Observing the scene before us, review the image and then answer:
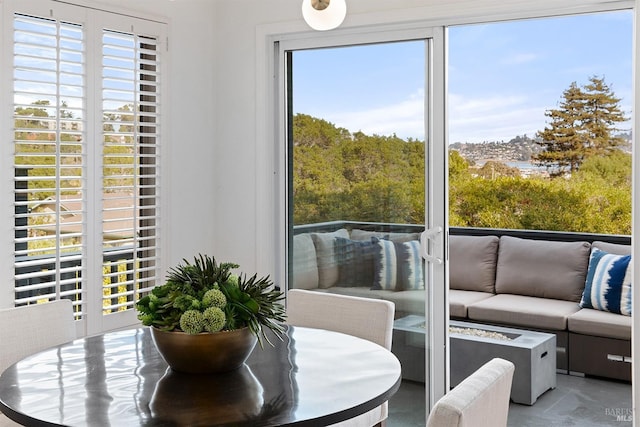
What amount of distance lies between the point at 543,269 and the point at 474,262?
2.07 feet

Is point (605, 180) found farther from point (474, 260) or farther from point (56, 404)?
point (56, 404)

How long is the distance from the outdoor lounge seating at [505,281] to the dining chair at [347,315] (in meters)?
0.71

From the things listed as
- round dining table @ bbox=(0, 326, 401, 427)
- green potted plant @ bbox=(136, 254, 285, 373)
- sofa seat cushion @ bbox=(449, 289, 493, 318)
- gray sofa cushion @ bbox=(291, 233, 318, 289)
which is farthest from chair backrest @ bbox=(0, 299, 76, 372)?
sofa seat cushion @ bbox=(449, 289, 493, 318)

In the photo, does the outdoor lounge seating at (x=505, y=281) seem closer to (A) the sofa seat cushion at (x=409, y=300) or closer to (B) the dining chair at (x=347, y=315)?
(A) the sofa seat cushion at (x=409, y=300)

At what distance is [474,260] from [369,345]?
12.9 feet

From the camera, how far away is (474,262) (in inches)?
242

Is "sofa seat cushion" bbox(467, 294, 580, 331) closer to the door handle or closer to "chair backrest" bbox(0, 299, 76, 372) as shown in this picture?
the door handle

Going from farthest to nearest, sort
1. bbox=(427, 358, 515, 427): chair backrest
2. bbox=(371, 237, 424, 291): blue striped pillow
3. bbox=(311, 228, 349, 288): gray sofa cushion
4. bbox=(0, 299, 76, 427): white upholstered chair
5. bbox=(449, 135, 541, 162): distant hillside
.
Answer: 1. bbox=(449, 135, 541, 162): distant hillside
2. bbox=(311, 228, 349, 288): gray sofa cushion
3. bbox=(371, 237, 424, 291): blue striped pillow
4. bbox=(0, 299, 76, 427): white upholstered chair
5. bbox=(427, 358, 515, 427): chair backrest

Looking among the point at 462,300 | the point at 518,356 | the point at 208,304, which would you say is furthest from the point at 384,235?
the point at 462,300

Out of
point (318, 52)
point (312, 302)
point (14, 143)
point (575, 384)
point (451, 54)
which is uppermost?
point (451, 54)

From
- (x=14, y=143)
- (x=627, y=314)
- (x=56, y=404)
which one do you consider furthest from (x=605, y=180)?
(x=56, y=404)

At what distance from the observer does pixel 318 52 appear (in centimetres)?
373

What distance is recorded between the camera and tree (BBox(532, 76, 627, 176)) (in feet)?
20.8

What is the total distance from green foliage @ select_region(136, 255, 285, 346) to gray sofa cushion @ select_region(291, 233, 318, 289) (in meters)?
1.63
